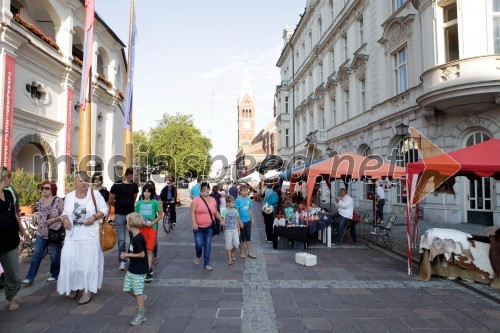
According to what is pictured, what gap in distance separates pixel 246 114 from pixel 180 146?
64.4 m

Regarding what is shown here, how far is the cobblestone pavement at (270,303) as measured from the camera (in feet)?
13.9

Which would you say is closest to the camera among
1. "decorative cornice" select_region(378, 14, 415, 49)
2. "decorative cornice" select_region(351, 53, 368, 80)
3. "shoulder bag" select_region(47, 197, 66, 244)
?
"shoulder bag" select_region(47, 197, 66, 244)

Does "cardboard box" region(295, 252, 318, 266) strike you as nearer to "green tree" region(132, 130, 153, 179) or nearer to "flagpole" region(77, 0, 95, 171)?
"flagpole" region(77, 0, 95, 171)

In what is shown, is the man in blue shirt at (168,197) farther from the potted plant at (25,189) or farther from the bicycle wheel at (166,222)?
the potted plant at (25,189)

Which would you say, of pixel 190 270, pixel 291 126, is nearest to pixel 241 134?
pixel 291 126

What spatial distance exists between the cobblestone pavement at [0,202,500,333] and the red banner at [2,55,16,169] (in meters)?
9.94

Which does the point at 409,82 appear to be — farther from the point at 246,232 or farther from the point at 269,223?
the point at 246,232

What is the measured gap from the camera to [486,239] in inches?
254

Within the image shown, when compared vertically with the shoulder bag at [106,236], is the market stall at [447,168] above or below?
above

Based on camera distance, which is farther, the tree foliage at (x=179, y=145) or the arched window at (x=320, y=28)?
the tree foliage at (x=179, y=145)

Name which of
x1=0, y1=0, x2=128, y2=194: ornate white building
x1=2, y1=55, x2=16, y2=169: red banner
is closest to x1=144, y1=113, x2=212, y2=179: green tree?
x1=0, y1=0, x2=128, y2=194: ornate white building

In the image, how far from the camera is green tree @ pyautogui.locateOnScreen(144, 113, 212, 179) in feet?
187

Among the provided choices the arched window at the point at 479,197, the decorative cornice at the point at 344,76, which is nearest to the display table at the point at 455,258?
the arched window at the point at 479,197

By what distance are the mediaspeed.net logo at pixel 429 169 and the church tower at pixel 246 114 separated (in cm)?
10771
